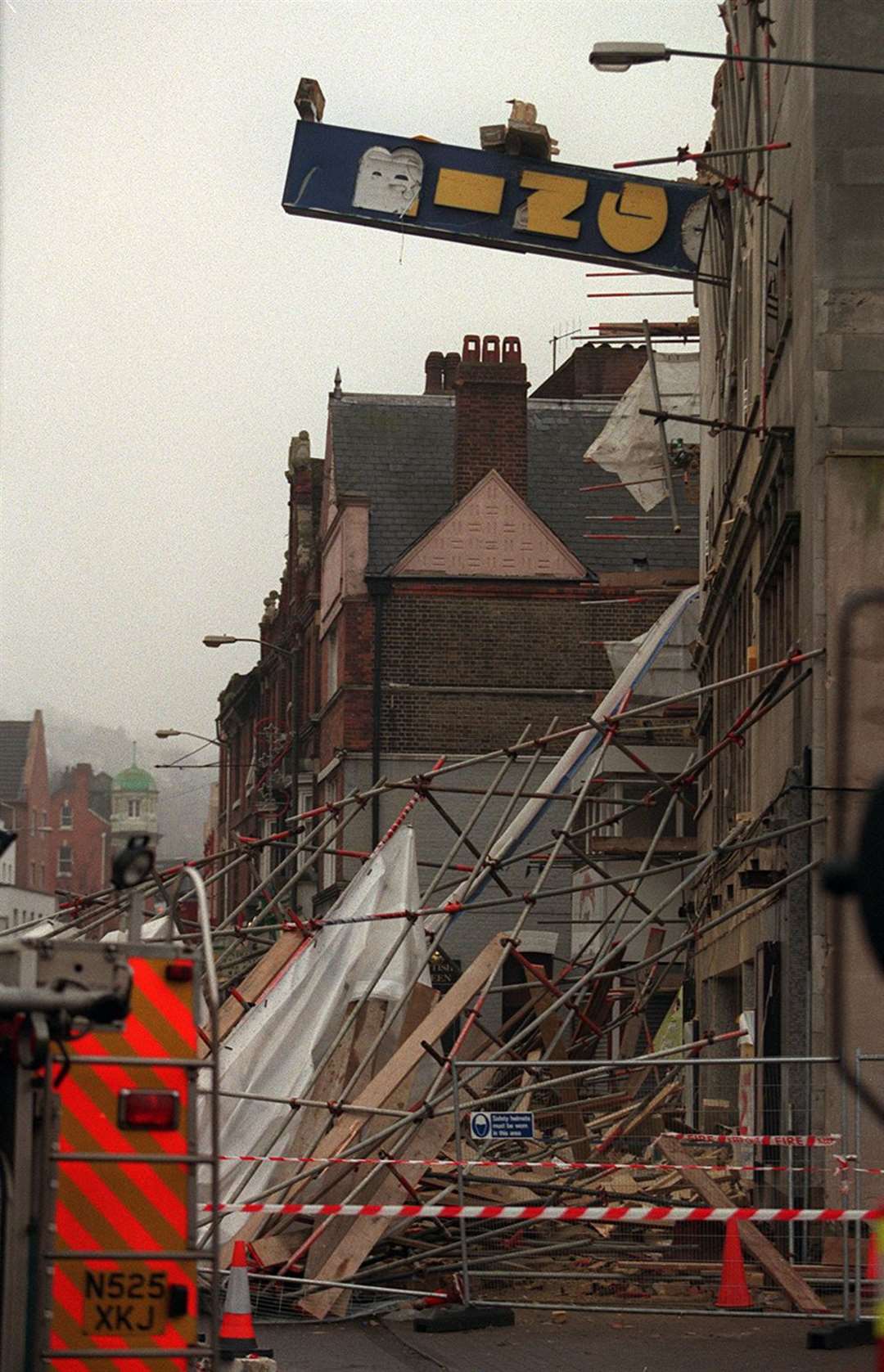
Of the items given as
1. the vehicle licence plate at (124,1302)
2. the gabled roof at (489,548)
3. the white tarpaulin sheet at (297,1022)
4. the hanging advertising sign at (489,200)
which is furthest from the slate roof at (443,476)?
the vehicle licence plate at (124,1302)

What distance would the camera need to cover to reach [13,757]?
143 metres

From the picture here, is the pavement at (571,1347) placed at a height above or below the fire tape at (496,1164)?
below

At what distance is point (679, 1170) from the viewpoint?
50.1ft

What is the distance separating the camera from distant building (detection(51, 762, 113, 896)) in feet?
517

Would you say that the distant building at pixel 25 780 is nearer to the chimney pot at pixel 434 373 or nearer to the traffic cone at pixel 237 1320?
the chimney pot at pixel 434 373

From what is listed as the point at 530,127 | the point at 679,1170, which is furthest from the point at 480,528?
the point at 679,1170

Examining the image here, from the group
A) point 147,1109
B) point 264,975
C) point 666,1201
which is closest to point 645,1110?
point 666,1201

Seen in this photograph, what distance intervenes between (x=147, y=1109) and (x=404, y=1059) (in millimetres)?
9222

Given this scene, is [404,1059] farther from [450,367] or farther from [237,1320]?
[450,367]

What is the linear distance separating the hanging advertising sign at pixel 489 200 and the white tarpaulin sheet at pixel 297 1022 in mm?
9252

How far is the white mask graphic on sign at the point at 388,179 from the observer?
25.1 meters

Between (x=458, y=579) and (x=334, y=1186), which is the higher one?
(x=458, y=579)

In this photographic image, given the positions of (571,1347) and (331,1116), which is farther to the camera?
(331,1116)

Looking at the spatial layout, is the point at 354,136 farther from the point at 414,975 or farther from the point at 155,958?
the point at 155,958
